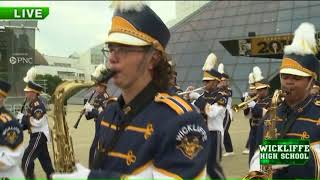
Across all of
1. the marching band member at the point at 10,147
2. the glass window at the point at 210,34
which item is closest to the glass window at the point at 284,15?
the glass window at the point at 210,34

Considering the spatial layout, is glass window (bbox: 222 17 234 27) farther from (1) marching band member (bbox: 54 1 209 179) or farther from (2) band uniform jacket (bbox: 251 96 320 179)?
(1) marching band member (bbox: 54 1 209 179)

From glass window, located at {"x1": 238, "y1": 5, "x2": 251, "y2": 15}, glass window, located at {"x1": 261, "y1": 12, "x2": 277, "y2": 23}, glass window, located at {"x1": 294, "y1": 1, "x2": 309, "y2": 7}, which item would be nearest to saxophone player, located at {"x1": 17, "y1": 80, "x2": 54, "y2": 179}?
glass window, located at {"x1": 261, "y1": 12, "x2": 277, "y2": 23}

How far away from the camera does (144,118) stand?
9.42ft

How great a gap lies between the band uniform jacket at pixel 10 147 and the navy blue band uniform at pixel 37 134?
4.11 metres

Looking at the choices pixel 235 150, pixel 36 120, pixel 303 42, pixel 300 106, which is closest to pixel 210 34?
pixel 235 150

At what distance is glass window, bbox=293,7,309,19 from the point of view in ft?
143

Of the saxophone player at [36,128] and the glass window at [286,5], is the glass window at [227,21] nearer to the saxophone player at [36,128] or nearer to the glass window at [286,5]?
the glass window at [286,5]

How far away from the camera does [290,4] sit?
48500 mm

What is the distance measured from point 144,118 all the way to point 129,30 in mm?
471

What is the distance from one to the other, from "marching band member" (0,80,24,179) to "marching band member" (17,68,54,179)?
3.98 m

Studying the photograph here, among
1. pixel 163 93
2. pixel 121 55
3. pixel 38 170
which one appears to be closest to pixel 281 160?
pixel 163 93

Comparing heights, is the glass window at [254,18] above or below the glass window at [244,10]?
below

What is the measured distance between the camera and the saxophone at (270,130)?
4125 millimetres

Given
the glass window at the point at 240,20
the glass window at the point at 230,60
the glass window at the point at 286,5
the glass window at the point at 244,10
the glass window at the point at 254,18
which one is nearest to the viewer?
the glass window at the point at 230,60
